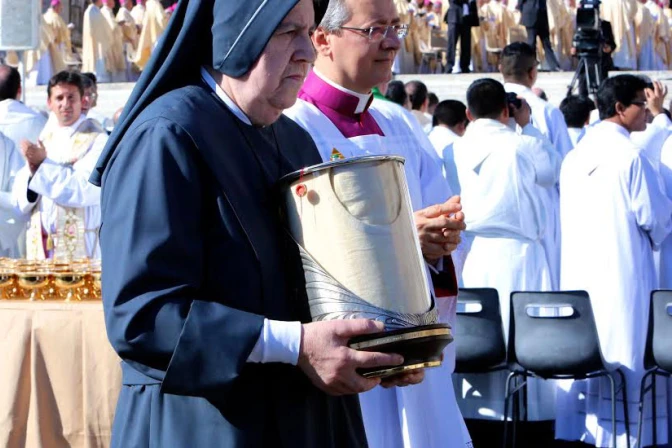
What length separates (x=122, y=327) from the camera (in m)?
1.99

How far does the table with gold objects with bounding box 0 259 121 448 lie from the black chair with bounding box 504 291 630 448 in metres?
2.25

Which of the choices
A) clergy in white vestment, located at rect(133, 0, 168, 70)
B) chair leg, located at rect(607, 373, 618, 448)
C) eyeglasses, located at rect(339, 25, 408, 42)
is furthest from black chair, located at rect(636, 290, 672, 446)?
clergy in white vestment, located at rect(133, 0, 168, 70)

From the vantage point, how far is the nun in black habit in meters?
1.99

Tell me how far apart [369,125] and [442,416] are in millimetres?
823

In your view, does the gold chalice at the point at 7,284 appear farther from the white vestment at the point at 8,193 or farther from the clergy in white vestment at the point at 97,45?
the clergy in white vestment at the point at 97,45

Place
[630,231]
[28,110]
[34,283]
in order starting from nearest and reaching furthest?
[34,283]
[630,231]
[28,110]

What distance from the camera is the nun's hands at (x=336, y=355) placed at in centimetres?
203

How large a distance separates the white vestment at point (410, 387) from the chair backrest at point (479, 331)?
2.34 metres

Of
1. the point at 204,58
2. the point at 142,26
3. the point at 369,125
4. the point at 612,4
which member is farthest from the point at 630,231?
the point at 142,26

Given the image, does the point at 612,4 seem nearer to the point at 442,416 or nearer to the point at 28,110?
the point at 28,110

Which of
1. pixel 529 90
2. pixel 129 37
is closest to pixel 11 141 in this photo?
pixel 529 90

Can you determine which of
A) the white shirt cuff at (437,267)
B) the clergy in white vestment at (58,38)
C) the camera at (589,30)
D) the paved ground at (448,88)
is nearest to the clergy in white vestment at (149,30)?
the clergy in white vestment at (58,38)

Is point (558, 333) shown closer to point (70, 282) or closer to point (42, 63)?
point (70, 282)

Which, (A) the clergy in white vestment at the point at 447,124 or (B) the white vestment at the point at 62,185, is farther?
(A) the clergy in white vestment at the point at 447,124
